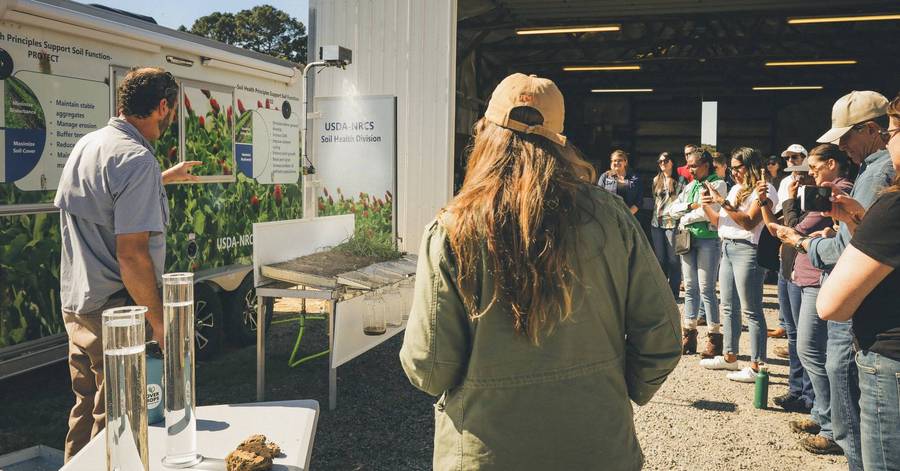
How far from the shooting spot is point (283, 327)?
738 cm

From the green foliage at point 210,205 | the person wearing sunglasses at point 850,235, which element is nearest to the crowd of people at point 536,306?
the person wearing sunglasses at point 850,235

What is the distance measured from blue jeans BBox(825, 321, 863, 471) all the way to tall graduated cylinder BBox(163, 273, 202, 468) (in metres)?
2.41

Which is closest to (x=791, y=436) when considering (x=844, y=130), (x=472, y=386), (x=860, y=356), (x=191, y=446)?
(x=844, y=130)

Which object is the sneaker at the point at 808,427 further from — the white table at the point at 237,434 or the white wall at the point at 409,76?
the white wall at the point at 409,76

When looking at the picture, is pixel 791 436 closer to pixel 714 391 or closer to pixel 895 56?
pixel 714 391

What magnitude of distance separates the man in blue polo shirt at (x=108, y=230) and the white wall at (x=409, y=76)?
4.06 metres

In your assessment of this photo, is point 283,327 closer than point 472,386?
No

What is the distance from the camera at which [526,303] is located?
1.57 metres

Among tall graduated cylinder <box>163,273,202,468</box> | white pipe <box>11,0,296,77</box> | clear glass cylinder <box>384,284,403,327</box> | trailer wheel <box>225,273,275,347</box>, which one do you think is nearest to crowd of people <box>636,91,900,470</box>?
tall graduated cylinder <box>163,273,202,468</box>

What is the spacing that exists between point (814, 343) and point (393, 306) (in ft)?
9.20

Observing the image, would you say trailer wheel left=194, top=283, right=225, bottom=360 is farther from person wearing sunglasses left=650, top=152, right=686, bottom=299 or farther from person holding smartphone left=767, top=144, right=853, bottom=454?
person wearing sunglasses left=650, top=152, right=686, bottom=299

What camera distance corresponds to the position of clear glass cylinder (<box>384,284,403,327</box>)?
5.15 meters

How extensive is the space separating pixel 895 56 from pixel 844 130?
14.0 m

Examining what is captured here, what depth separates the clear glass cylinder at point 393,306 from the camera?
5152 mm
